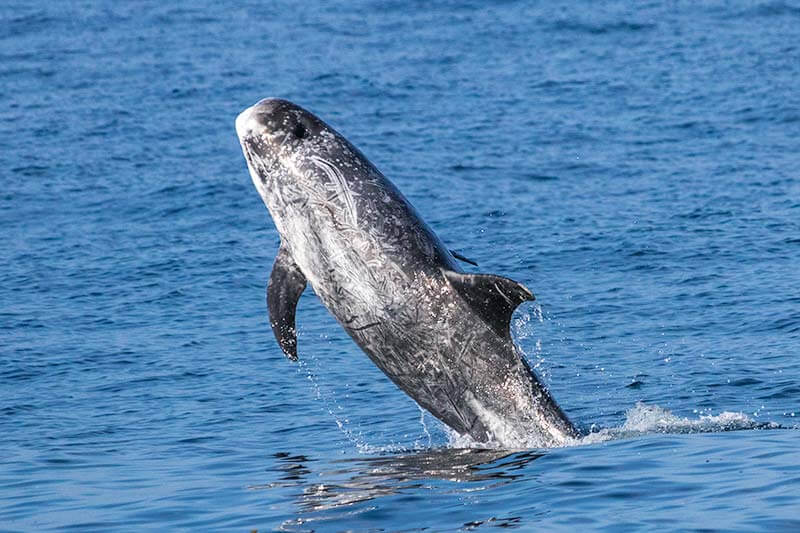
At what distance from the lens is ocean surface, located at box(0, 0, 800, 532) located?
14.5 meters

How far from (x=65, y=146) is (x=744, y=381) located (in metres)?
26.3

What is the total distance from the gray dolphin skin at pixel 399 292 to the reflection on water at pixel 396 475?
507 millimetres

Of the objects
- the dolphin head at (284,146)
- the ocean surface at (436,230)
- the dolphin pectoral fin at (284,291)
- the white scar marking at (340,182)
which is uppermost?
the dolphin head at (284,146)

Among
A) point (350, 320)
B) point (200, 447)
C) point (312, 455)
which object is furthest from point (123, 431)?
point (350, 320)

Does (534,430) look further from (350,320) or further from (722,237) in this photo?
(722,237)

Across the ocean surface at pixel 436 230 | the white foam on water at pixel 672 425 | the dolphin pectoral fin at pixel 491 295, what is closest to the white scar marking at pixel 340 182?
the dolphin pectoral fin at pixel 491 295

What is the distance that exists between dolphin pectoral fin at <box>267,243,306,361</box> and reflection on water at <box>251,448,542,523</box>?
1.56m

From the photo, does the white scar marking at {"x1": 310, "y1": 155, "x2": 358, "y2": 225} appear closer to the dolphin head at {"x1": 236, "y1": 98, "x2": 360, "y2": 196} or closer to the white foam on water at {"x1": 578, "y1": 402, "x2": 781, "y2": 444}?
the dolphin head at {"x1": 236, "y1": 98, "x2": 360, "y2": 196}

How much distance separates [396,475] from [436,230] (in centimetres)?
1660

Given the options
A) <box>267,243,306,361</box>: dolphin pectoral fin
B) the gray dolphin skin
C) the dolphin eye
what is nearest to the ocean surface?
the gray dolphin skin

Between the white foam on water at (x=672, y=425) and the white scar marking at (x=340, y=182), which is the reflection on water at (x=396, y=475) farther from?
the white scar marking at (x=340, y=182)

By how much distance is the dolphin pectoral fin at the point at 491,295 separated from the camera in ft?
47.0

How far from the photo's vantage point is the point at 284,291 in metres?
15.9

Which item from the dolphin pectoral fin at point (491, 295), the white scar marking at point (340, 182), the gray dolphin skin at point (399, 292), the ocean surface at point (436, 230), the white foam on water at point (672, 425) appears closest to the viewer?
the dolphin pectoral fin at point (491, 295)
